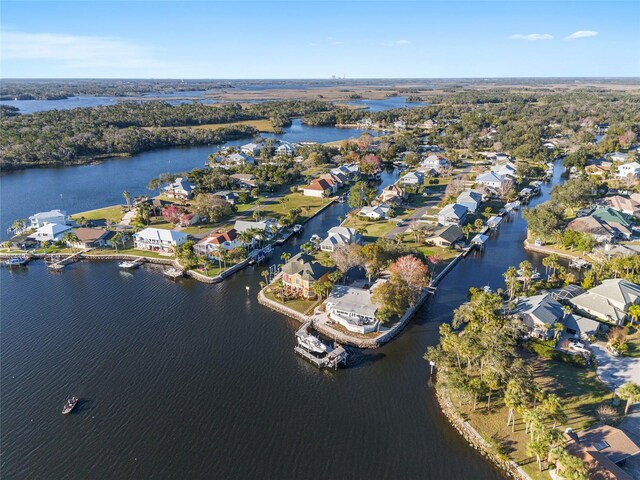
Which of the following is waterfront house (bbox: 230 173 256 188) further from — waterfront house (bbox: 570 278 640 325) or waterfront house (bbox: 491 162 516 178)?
waterfront house (bbox: 570 278 640 325)

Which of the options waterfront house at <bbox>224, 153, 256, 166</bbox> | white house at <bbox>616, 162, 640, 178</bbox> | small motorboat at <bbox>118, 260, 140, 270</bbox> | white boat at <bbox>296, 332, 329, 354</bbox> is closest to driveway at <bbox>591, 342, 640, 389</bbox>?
white boat at <bbox>296, 332, 329, 354</bbox>

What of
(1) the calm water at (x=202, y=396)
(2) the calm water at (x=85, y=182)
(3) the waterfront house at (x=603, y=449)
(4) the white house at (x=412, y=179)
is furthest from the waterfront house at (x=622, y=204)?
(2) the calm water at (x=85, y=182)

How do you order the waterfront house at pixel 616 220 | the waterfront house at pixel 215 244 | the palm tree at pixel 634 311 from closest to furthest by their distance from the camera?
the palm tree at pixel 634 311 < the waterfront house at pixel 215 244 < the waterfront house at pixel 616 220

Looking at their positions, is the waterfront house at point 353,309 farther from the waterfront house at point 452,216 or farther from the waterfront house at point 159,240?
the waterfront house at point 452,216

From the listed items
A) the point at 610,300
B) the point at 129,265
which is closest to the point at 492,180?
the point at 610,300

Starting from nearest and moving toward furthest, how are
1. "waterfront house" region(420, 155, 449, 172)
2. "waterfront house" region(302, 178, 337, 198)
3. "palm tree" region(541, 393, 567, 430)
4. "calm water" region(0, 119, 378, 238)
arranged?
"palm tree" region(541, 393, 567, 430)
"calm water" region(0, 119, 378, 238)
"waterfront house" region(302, 178, 337, 198)
"waterfront house" region(420, 155, 449, 172)
